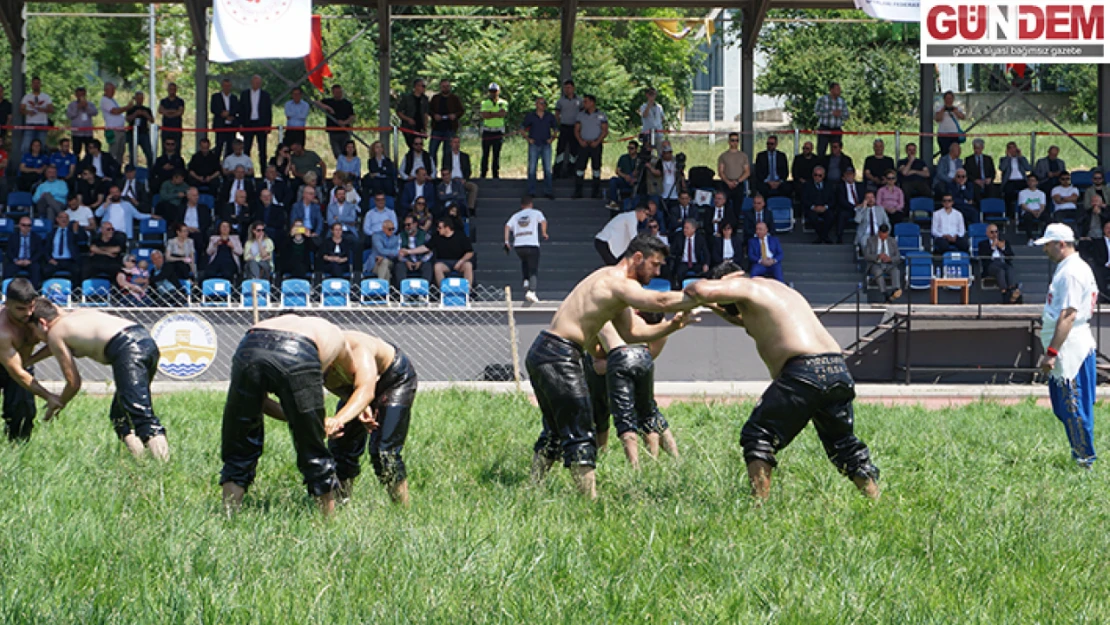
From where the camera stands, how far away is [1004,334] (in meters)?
19.7

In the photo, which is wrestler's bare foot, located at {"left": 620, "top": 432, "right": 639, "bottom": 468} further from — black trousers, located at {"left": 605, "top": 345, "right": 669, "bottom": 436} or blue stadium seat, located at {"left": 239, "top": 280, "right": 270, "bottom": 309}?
blue stadium seat, located at {"left": 239, "top": 280, "right": 270, "bottom": 309}

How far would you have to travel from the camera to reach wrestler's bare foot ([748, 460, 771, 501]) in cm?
770

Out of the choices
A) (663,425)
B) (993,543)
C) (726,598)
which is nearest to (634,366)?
(663,425)

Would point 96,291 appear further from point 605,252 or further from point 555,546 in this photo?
point 555,546

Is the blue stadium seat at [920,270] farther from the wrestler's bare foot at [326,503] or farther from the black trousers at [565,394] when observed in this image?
the wrestler's bare foot at [326,503]

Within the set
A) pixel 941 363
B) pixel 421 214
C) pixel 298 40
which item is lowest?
pixel 941 363

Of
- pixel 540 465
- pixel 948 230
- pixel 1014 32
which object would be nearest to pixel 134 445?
pixel 540 465

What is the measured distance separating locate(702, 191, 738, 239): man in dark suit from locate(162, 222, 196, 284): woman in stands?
26.4 ft

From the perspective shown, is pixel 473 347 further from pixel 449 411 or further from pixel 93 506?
pixel 93 506

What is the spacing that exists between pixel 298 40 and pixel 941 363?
34.5ft

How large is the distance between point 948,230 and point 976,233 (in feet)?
3.05

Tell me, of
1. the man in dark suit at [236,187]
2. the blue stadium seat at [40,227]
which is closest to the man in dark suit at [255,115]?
the man in dark suit at [236,187]

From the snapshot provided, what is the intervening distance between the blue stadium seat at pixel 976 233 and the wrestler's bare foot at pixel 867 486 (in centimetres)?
1528

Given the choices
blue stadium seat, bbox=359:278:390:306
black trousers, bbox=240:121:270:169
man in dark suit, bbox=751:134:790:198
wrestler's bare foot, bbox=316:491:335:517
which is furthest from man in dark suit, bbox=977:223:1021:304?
wrestler's bare foot, bbox=316:491:335:517
